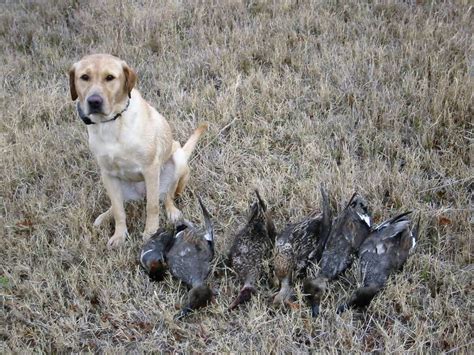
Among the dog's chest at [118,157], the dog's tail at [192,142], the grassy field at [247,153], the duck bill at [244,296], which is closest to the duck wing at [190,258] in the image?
the grassy field at [247,153]

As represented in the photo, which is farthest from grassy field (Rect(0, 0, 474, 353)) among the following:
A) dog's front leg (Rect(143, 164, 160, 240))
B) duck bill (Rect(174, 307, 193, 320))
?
dog's front leg (Rect(143, 164, 160, 240))

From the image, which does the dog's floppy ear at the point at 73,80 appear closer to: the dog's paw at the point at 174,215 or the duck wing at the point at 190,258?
the dog's paw at the point at 174,215

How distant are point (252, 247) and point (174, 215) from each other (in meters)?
1.00

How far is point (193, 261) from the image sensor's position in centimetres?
394

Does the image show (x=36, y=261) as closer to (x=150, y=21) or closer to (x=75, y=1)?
(x=150, y=21)

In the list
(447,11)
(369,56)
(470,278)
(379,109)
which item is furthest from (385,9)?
(470,278)

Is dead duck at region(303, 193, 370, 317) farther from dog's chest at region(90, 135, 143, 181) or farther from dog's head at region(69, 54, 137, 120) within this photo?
dog's head at region(69, 54, 137, 120)

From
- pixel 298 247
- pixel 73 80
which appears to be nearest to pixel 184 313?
pixel 298 247

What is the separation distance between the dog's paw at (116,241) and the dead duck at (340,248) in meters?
1.58

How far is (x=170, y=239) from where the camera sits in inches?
168

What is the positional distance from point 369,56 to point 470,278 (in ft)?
Answer: 10.8

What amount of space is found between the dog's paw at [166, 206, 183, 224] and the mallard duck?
0.30 meters

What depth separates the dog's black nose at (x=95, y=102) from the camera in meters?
3.85

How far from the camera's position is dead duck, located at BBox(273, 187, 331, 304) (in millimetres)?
3768
